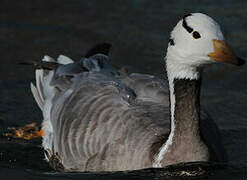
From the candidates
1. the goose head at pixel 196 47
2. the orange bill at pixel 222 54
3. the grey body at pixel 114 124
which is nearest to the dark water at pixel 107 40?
the grey body at pixel 114 124

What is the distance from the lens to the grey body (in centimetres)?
657

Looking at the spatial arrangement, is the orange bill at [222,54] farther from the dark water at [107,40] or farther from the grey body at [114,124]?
the dark water at [107,40]

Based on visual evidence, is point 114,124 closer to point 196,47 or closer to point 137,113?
point 137,113

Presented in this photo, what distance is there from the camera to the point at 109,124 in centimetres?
689

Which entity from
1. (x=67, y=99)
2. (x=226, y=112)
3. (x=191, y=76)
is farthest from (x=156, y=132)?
(x=226, y=112)

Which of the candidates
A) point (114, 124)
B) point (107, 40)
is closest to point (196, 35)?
point (114, 124)

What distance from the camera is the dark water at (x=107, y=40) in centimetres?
845

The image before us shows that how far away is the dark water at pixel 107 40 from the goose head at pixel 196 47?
169 centimetres

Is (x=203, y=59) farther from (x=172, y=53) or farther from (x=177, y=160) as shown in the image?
(x=177, y=160)

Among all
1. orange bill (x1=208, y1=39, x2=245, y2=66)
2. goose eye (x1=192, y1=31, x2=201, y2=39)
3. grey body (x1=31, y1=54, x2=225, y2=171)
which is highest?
goose eye (x1=192, y1=31, x2=201, y2=39)

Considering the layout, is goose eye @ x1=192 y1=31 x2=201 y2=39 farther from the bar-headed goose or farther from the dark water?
the dark water

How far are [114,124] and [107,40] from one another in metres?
4.62

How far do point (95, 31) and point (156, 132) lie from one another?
5280 millimetres

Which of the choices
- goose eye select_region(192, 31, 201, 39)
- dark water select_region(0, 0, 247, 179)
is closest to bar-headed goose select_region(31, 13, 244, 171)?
goose eye select_region(192, 31, 201, 39)
